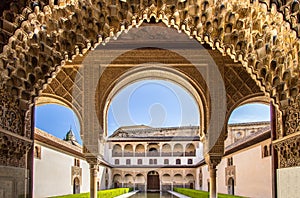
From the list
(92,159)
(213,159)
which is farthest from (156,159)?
(213,159)

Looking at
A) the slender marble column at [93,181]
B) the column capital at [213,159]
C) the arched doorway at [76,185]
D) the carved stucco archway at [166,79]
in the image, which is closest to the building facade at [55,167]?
the arched doorway at [76,185]

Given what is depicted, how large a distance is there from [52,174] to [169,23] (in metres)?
8.35

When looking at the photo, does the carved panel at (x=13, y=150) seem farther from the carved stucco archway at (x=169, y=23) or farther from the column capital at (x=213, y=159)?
the column capital at (x=213, y=159)

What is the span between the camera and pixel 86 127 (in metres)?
9.11

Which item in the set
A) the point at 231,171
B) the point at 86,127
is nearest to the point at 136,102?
the point at 86,127

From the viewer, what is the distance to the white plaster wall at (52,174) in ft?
34.7

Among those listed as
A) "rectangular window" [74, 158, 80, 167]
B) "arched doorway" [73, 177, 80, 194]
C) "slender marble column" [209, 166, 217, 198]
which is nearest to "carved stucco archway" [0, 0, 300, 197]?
"slender marble column" [209, 166, 217, 198]

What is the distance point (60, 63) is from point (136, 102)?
27.8ft

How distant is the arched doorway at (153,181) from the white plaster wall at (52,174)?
59.1ft

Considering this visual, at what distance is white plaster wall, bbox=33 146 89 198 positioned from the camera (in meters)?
10.6

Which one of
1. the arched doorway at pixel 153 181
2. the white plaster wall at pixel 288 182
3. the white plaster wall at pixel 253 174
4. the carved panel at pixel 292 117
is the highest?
the carved panel at pixel 292 117

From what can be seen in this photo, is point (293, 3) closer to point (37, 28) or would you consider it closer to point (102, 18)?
point (102, 18)

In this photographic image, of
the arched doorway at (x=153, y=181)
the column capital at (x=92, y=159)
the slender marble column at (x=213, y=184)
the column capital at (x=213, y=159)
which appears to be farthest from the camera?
the arched doorway at (x=153, y=181)

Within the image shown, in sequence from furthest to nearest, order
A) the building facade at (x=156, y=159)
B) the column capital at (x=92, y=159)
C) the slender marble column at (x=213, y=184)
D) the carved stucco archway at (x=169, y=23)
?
the building facade at (x=156, y=159)
the column capital at (x=92, y=159)
the slender marble column at (x=213, y=184)
the carved stucco archway at (x=169, y=23)
